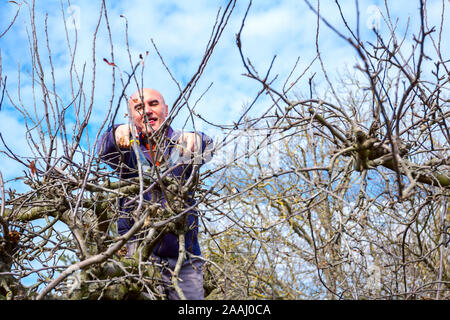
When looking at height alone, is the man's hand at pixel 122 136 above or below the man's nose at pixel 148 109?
below

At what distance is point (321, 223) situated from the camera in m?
9.24

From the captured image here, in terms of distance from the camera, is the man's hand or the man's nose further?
the man's nose

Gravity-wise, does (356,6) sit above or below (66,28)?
below

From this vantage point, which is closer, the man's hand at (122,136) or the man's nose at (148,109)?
the man's hand at (122,136)

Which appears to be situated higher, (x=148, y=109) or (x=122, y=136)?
(x=148, y=109)

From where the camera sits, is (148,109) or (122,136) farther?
(148,109)

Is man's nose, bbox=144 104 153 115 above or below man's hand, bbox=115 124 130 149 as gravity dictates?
above
